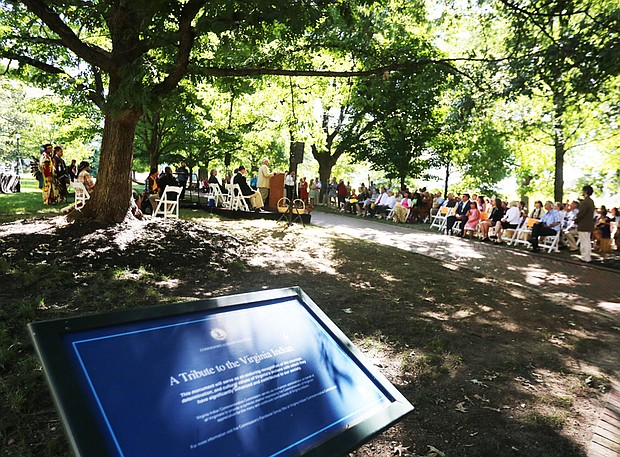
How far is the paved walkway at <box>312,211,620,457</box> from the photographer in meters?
3.31

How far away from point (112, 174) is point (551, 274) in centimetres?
1032

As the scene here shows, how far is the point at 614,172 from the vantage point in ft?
106

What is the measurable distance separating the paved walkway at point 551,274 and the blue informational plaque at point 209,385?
2.29 metres

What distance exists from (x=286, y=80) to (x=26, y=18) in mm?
7806

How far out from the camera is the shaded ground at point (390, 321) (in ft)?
9.83

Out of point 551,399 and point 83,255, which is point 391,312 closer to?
point 551,399

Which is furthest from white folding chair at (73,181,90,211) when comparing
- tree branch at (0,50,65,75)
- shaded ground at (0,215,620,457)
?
shaded ground at (0,215,620,457)

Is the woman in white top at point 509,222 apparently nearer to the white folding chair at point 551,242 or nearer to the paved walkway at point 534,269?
the paved walkway at point 534,269

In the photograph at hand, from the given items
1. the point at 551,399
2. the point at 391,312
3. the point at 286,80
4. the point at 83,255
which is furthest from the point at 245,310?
the point at 286,80

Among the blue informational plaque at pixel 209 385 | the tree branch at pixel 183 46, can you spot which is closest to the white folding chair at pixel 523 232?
the tree branch at pixel 183 46

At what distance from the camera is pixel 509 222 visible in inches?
588

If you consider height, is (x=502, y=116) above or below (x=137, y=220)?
above

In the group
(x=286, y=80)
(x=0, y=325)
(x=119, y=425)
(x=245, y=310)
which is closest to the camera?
(x=119, y=425)

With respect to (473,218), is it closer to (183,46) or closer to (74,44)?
(183,46)
